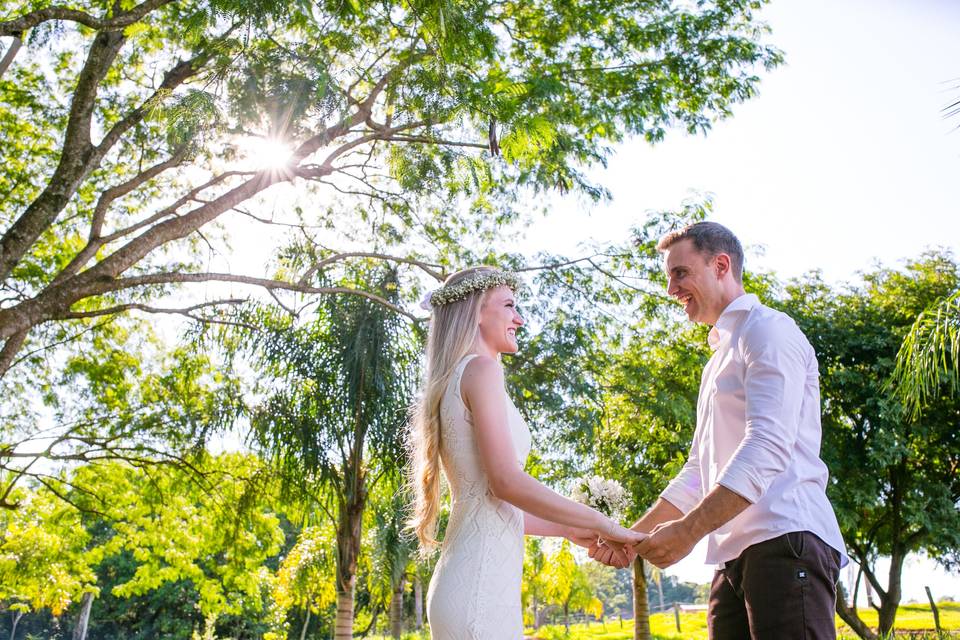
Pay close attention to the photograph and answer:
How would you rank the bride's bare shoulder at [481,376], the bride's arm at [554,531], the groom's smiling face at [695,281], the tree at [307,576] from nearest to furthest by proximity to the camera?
the bride's bare shoulder at [481,376]
the groom's smiling face at [695,281]
the bride's arm at [554,531]
the tree at [307,576]

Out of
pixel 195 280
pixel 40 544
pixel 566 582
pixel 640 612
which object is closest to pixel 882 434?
pixel 640 612

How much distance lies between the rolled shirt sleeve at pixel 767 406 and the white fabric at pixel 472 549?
0.80 metres

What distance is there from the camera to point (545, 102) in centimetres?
757

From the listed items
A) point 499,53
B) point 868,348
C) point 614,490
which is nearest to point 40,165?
point 499,53

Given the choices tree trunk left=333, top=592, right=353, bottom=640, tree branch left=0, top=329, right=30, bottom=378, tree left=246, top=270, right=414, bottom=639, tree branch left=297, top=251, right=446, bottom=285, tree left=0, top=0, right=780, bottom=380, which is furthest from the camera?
tree trunk left=333, top=592, right=353, bottom=640

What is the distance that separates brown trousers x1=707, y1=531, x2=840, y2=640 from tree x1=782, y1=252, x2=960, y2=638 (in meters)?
17.6

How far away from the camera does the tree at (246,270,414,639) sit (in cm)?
1085

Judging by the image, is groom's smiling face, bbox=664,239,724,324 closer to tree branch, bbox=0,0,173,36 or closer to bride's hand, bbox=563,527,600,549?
A: bride's hand, bbox=563,527,600,549

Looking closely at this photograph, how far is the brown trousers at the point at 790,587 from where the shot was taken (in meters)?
2.29

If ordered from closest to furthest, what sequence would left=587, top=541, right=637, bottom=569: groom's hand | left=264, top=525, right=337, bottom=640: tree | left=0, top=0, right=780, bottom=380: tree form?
left=587, top=541, right=637, bottom=569: groom's hand < left=0, top=0, right=780, bottom=380: tree < left=264, top=525, right=337, bottom=640: tree

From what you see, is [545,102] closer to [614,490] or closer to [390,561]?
[614,490]

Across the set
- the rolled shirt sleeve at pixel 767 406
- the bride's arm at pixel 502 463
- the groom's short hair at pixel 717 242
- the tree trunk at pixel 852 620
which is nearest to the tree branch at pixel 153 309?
the bride's arm at pixel 502 463

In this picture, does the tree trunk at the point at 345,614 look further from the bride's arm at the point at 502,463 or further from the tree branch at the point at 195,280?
the bride's arm at the point at 502,463

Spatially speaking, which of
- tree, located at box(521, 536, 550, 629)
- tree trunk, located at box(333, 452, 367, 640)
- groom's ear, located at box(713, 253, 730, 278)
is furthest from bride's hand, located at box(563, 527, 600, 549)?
tree, located at box(521, 536, 550, 629)
